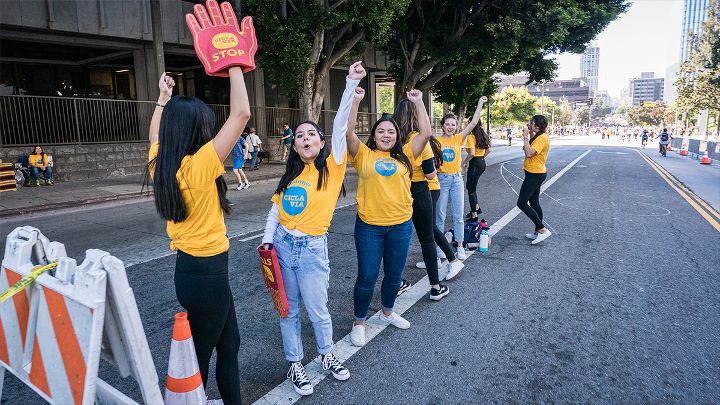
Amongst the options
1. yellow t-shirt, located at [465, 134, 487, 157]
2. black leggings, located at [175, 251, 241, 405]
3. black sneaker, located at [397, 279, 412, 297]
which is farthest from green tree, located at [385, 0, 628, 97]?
black leggings, located at [175, 251, 241, 405]

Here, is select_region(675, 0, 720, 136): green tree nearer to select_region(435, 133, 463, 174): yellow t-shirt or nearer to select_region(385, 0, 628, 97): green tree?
select_region(385, 0, 628, 97): green tree

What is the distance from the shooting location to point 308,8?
578 inches

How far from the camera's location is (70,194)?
1191 centimetres

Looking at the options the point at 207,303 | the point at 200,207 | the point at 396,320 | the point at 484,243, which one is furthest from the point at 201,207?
the point at 484,243

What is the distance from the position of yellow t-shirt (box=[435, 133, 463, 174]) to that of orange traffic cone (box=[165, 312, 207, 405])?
4.03 m

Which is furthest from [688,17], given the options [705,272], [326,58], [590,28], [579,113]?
[705,272]

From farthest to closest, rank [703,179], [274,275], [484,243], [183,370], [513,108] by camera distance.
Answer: [513,108] → [703,179] → [484,243] → [274,275] → [183,370]

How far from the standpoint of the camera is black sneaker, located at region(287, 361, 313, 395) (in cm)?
302

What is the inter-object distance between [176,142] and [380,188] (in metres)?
1.73

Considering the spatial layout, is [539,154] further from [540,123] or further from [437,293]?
[437,293]

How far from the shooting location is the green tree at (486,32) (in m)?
17.1

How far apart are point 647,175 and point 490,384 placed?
15773 millimetres

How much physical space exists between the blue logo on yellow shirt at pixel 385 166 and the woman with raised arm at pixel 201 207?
1430 millimetres

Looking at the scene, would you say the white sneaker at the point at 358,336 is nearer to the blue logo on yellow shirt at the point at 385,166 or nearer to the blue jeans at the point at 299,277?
the blue jeans at the point at 299,277
